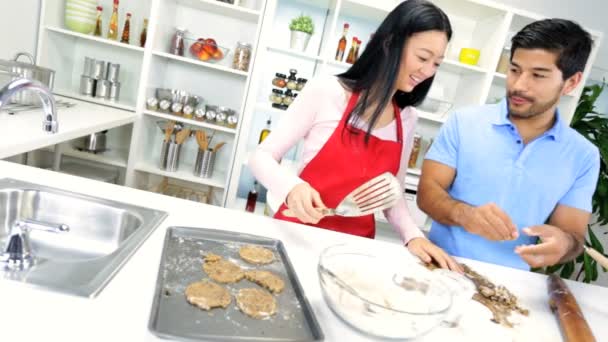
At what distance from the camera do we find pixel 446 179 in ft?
4.94

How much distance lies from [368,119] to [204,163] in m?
1.69

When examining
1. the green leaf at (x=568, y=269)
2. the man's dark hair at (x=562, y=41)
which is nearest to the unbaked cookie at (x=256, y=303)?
the man's dark hair at (x=562, y=41)

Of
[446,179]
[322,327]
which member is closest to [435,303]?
[322,327]

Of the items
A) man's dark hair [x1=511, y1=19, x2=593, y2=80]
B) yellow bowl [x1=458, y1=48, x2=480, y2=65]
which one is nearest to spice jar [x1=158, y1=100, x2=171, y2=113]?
yellow bowl [x1=458, y1=48, x2=480, y2=65]

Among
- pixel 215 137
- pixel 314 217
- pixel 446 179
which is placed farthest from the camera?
pixel 215 137

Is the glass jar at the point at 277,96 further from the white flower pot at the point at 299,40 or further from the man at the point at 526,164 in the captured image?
the man at the point at 526,164

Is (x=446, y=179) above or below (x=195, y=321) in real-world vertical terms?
above

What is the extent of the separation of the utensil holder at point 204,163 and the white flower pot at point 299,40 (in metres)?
0.89

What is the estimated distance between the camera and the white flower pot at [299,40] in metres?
2.63

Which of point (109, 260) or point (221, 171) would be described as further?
point (221, 171)

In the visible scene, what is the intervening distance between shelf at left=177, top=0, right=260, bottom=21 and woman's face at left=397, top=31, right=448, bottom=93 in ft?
5.07

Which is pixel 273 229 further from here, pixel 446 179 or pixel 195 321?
pixel 446 179

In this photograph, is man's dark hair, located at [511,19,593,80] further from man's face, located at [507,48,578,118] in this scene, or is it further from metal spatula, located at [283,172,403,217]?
metal spatula, located at [283,172,403,217]

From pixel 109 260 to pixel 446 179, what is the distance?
1149 millimetres
